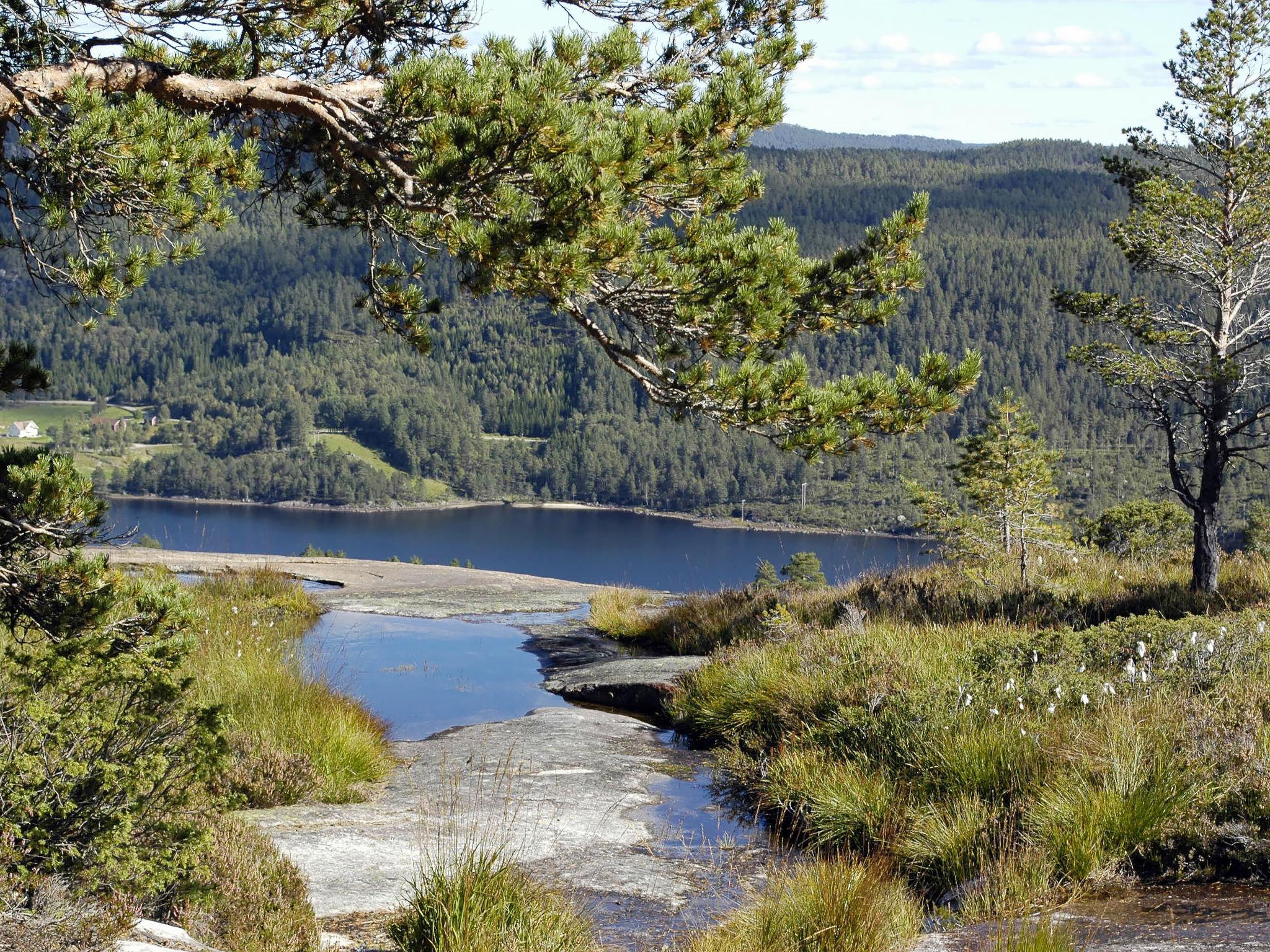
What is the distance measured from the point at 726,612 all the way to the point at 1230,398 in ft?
20.7

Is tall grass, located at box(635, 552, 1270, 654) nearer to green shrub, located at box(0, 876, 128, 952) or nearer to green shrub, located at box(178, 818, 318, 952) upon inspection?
green shrub, located at box(178, 818, 318, 952)

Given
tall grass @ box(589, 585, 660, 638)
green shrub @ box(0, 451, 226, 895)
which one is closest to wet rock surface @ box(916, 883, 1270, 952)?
green shrub @ box(0, 451, 226, 895)

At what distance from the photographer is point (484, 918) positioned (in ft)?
13.2

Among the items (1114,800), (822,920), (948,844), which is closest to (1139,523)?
(1114,800)

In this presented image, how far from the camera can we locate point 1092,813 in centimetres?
523

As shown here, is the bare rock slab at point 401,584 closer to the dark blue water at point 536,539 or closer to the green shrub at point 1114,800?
the green shrub at point 1114,800

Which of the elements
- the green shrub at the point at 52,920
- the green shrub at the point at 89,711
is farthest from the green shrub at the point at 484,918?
the green shrub at the point at 52,920

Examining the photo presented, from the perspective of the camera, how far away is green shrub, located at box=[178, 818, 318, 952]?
408 cm

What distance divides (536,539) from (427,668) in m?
134

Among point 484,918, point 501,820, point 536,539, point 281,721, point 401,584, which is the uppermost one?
point 484,918

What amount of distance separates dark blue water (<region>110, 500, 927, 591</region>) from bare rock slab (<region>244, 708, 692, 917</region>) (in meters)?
77.2

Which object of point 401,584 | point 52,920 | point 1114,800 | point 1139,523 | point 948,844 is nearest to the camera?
point 52,920

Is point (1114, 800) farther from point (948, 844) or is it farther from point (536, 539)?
point (536, 539)

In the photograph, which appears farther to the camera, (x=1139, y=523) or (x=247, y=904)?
(x=1139, y=523)
